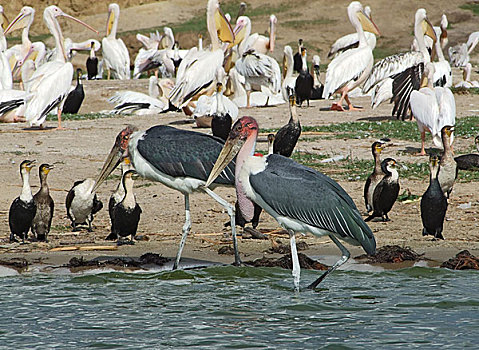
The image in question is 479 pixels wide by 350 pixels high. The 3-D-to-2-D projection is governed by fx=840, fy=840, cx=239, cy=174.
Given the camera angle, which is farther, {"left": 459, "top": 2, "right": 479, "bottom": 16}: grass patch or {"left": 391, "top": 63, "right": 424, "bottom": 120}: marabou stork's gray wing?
{"left": 459, "top": 2, "right": 479, "bottom": 16}: grass patch

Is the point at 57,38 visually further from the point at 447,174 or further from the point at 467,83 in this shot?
the point at 447,174

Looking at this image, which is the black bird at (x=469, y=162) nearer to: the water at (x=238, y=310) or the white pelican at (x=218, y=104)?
the white pelican at (x=218, y=104)

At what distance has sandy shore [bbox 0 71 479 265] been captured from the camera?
21.5 feet

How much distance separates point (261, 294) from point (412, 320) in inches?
41.0

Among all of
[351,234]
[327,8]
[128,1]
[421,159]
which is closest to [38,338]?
[351,234]

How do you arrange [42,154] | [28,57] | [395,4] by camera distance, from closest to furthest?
[42,154] < [28,57] < [395,4]

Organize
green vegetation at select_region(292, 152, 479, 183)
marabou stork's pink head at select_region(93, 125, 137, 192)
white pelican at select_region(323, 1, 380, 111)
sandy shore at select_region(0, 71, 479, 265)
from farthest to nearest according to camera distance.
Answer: white pelican at select_region(323, 1, 380, 111) → green vegetation at select_region(292, 152, 479, 183) → sandy shore at select_region(0, 71, 479, 265) → marabou stork's pink head at select_region(93, 125, 137, 192)

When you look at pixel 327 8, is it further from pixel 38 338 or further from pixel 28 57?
pixel 38 338

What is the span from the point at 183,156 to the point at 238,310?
1394mm

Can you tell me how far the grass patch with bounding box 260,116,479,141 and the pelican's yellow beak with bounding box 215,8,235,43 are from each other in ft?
9.53

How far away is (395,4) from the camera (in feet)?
108

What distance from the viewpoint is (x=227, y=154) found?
18.6 feet

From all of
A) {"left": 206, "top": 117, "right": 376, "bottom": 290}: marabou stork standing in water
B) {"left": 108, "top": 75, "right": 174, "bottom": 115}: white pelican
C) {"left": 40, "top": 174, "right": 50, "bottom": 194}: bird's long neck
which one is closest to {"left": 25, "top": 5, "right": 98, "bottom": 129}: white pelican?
{"left": 108, "top": 75, "right": 174, "bottom": 115}: white pelican

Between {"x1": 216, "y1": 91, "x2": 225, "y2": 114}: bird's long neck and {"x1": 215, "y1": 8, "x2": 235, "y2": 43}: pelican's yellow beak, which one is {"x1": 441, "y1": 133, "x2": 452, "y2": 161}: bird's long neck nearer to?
{"x1": 216, "y1": 91, "x2": 225, "y2": 114}: bird's long neck
